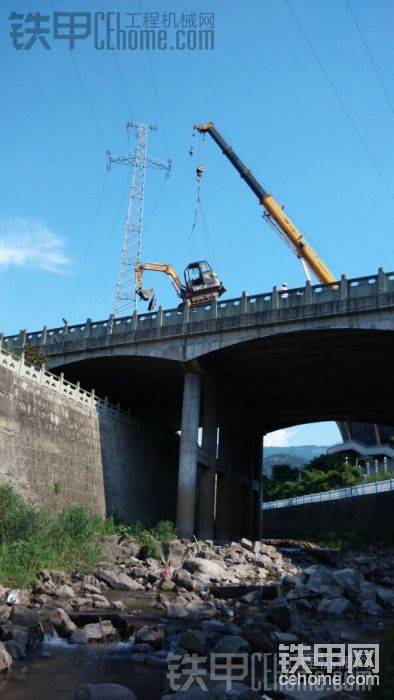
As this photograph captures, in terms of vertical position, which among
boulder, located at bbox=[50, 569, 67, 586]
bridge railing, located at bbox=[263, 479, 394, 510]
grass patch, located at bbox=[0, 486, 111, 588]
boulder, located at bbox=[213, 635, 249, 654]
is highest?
bridge railing, located at bbox=[263, 479, 394, 510]

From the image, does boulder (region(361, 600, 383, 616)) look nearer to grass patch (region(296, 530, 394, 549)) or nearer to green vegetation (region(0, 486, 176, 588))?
green vegetation (region(0, 486, 176, 588))

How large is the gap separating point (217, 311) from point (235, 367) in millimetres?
5140

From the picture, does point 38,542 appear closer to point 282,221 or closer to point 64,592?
point 64,592

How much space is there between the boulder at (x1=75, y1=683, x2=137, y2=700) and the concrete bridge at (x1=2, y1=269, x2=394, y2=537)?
972 inches

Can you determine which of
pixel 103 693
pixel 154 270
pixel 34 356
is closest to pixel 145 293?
pixel 154 270

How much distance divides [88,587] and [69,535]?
4.73 meters

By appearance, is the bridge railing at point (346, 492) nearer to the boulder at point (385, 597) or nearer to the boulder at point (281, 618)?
the boulder at point (385, 597)

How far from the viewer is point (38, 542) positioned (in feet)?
71.6

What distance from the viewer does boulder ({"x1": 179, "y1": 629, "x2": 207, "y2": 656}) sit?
40.0 ft

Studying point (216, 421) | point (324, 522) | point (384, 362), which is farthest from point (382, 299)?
point (324, 522)

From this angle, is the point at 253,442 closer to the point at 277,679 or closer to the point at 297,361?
the point at 297,361

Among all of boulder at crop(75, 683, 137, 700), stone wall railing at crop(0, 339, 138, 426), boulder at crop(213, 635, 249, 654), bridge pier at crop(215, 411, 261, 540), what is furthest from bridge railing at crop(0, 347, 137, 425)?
boulder at crop(75, 683, 137, 700)

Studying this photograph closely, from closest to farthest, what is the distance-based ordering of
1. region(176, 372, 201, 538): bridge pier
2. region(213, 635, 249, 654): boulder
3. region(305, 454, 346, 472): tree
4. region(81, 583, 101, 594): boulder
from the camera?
region(213, 635, 249, 654): boulder
region(81, 583, 101, 594): boulder
region(176, 372, 201, 538): bridge pier
region(305, 454, 346, 472): tree

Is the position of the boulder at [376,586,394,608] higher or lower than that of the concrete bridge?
lower
